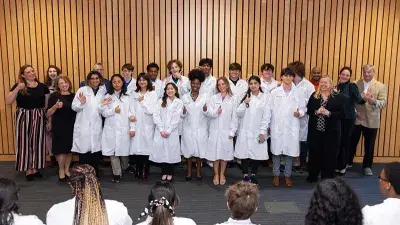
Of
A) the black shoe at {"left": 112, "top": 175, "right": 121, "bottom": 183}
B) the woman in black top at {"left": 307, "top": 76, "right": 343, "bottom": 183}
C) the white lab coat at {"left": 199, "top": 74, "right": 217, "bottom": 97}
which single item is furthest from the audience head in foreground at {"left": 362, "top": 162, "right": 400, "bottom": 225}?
the black shoe at {"left": 112, "top": 175, "right": 121, "bottom": 183}

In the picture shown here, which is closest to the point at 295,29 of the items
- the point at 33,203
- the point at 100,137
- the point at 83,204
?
the point at 100,137

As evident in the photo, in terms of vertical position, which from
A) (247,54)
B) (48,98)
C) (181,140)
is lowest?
(181,140)

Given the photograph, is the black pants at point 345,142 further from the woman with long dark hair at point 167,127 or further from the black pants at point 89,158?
the black pants at point 89,158

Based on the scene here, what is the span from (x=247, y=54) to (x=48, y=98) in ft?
11.3

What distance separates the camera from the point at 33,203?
5684mm

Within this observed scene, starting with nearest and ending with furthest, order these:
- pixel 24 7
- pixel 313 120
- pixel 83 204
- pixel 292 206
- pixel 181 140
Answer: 1. pixel 83 204
2. pixel 292 206
3. pixel 313 120
4. pixel 181 140
5. pixel 24 7

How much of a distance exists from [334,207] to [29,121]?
526 cm

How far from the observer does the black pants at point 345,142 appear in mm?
6619

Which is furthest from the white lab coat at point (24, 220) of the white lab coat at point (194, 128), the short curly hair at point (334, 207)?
the white lab coat at point (194, 128)

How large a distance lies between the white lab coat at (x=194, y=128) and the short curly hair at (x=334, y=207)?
404 centimetres

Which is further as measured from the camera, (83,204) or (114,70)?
(114,70)

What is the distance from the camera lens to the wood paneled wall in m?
7.48

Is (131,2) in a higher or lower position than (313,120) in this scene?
higher

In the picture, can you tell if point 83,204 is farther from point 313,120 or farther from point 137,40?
point 137,40
